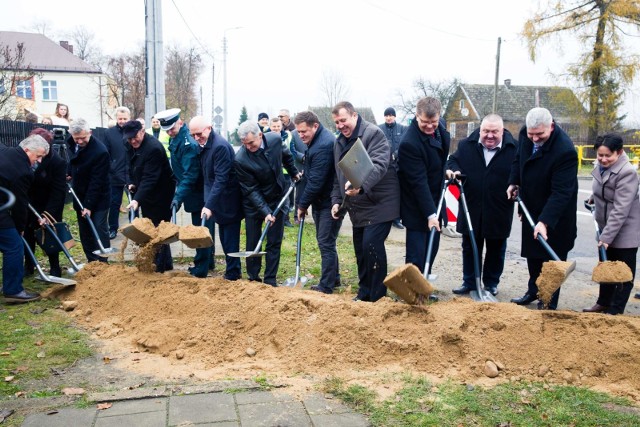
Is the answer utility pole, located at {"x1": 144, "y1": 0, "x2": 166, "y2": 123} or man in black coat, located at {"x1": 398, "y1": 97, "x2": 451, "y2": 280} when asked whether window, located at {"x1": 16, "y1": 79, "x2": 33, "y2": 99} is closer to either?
utility pole, located at {"x1": 144, "y1": 0, "x2": 166, "y2": 123}

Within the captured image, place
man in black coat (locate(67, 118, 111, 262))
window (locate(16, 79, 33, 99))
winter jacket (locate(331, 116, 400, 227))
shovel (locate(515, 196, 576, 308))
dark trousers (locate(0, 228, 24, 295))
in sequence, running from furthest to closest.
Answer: window (locate(16, 79, 33, 99)) < man in black coat (locate(67, 118, 111, 262)) < dark trousers (locate(0, 228, 24, 295)) < winter jacket (locate(331, 116, 400, 227)) < shovel (locate(515, 196, 576, 308))

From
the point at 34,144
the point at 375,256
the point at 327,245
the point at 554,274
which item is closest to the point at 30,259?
the point at 34,144

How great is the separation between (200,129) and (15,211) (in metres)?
2.09

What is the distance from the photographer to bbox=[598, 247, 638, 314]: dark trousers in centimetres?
541

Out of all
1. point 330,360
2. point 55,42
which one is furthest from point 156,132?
point 55,42

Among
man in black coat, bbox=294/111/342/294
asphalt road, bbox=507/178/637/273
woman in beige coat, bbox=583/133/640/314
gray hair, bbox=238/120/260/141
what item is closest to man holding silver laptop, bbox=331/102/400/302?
man in black coat, bbox=294/111/342/294

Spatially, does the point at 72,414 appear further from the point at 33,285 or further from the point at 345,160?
the point at 33,285

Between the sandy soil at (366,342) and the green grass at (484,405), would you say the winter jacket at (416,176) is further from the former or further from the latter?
the green grass at (484,405)

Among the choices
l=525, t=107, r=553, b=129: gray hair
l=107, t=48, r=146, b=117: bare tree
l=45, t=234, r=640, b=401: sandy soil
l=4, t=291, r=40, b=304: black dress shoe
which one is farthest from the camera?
l=107, t=48, r=146, b=117: bare tree

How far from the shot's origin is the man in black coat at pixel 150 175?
6832 mm

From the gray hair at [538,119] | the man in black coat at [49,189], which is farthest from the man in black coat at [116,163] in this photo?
the gray hair at [538,119]

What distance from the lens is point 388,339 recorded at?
4395mm

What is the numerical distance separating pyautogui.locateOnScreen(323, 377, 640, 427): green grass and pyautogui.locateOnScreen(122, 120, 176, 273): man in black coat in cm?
388

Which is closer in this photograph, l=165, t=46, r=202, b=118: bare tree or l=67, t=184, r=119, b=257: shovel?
l=67, t=184, r=119, b=257: shovel
